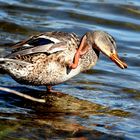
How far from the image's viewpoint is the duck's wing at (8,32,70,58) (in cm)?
825

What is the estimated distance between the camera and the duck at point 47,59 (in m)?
8.30

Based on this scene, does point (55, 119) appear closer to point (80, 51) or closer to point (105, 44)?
point (80, 51)

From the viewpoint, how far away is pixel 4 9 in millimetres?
13242

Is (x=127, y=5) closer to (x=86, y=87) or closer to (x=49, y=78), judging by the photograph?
(x=86, y=87)

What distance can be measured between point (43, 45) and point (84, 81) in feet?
5.37

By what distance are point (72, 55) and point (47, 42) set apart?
371 millimetres

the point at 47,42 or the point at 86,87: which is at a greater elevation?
the point at 47,42

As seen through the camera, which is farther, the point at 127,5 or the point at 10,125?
the point at 127,5

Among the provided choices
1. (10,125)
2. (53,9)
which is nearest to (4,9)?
(53,9)

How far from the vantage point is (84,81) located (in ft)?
31.9

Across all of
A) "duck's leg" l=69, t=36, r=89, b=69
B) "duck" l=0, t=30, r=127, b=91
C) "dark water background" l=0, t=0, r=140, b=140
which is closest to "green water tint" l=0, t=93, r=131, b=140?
"dark water background" l=0, t=0, r=140, b=140

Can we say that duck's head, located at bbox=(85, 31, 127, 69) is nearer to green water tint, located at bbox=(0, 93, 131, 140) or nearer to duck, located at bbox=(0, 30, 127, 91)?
duck, located at bbox=(0, 30, 127, 91)

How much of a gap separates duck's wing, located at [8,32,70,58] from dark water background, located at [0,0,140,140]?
0.70 meters

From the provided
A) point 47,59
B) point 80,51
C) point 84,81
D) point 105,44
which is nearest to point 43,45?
point 47,59
